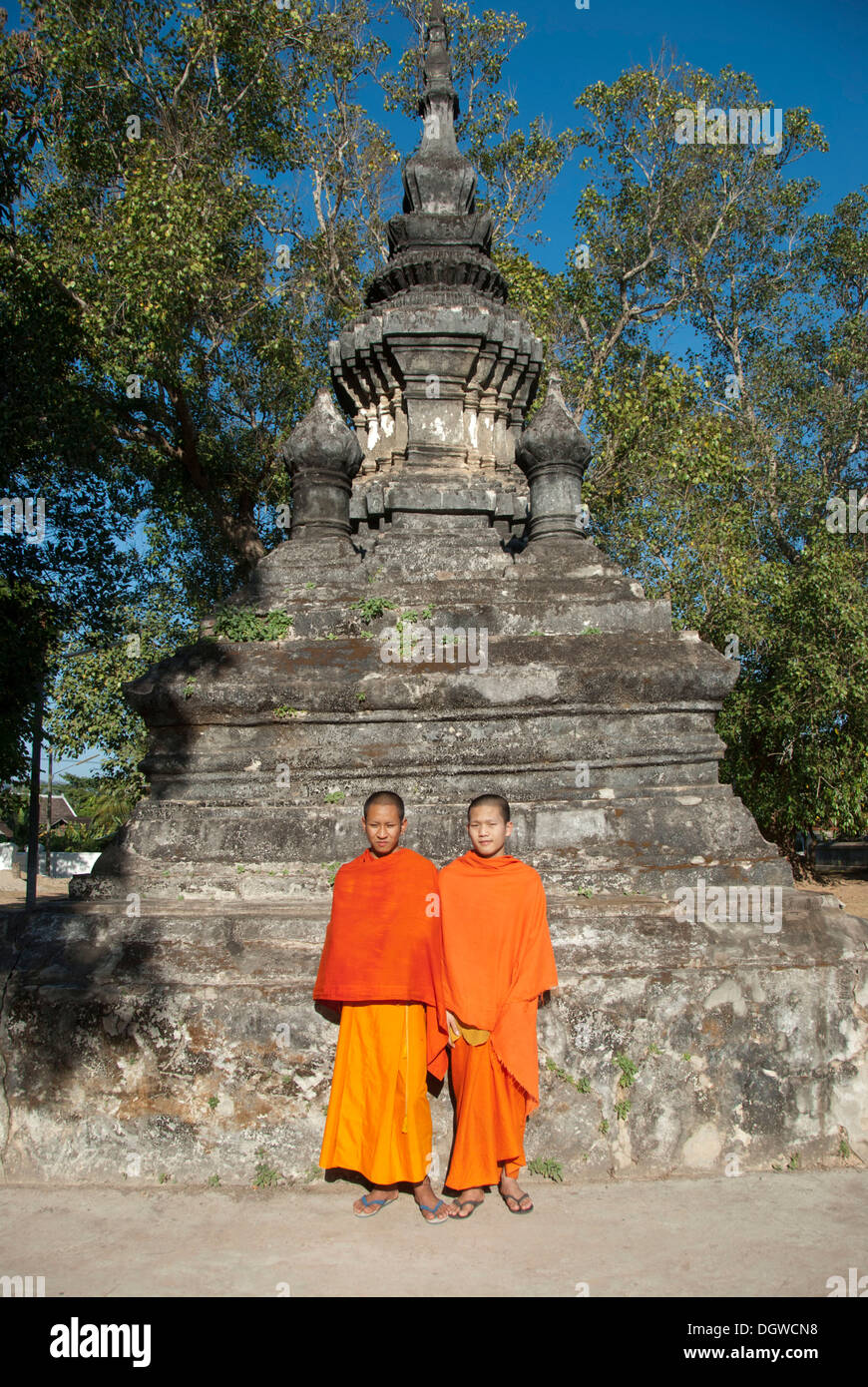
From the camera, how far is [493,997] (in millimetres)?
3465

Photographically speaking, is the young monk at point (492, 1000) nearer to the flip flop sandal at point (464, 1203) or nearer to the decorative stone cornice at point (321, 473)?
the flip flop sandal at point (464, 1203)

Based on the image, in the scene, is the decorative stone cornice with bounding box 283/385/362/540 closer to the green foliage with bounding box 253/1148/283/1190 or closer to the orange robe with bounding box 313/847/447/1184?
the orange robe with bounding box 313/847/447/1184

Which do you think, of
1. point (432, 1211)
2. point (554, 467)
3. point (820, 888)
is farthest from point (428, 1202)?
point (820, 888)

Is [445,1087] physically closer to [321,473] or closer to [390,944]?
[390,944]

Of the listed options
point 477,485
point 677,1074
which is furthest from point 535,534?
point 677,1074

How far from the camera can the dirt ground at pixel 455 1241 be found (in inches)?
112

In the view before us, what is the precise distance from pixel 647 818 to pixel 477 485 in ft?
10.0

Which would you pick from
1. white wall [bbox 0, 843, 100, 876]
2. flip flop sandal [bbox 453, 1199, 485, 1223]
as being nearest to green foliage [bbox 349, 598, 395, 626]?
flip flop sandal [bbox 453, 1199, 485, 1223]

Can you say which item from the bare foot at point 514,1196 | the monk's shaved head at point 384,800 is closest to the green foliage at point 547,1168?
the bare foot at point 514,1196

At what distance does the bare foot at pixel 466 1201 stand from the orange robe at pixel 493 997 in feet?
0.16

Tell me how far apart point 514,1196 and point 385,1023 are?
759mm

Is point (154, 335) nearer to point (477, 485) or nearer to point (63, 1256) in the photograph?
point (477, 485)

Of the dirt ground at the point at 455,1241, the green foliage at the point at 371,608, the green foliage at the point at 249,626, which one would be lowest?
the dirt ground at the point at 455,1241

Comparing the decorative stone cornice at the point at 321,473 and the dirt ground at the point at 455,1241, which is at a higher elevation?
the decorative stone cornice at the point at 321,473
